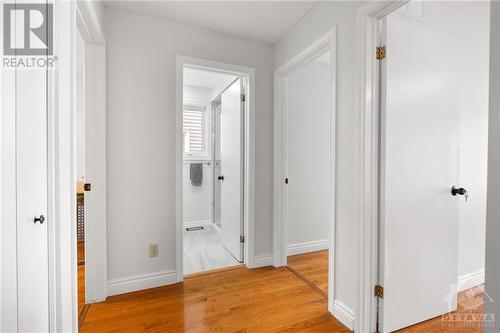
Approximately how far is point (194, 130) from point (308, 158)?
2140mm

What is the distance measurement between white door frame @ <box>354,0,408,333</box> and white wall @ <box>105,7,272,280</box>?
4.60ft

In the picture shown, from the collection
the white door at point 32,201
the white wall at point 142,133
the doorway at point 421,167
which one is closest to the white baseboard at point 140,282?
the white wall at point 142,133

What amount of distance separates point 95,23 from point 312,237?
301 centimetres

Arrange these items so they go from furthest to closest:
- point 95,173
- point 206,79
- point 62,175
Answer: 1. point 206,79
2. point 95,173
3. point 62,175

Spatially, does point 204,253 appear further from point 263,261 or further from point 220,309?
point 220,309

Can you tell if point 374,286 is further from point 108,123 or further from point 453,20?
→ point 108,123

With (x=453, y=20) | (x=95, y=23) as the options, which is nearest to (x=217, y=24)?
(x=95, y=23)

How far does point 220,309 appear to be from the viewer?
1.84m

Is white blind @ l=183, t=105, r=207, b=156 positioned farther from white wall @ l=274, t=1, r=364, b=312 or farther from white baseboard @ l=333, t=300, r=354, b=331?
white baseboard @ l=333, t=300, r=354, b=331

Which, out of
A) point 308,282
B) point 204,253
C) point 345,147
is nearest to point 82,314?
point 204,253

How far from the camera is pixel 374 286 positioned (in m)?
1.56

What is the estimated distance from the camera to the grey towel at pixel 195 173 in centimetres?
411

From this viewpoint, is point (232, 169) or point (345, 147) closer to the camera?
point (345, 147)

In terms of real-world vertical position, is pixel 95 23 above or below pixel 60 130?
above
